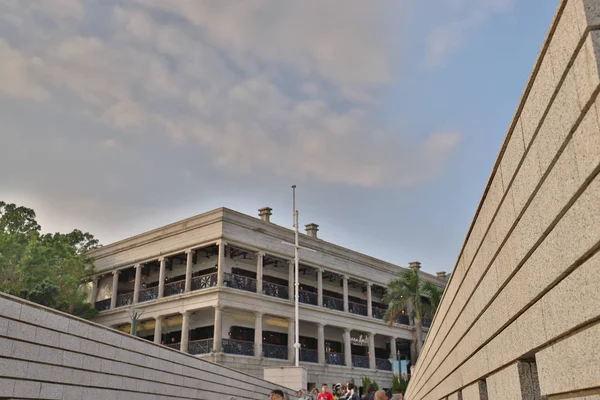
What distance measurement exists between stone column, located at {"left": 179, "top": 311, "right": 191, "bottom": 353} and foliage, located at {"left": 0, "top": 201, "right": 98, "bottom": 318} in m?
7.77

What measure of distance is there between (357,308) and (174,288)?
14437 mm

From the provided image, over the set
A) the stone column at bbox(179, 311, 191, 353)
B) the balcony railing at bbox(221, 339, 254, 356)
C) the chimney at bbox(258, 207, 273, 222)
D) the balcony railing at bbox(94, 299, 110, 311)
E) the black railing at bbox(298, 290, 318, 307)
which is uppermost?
the chimney at bbox(258, 207, 273, 222)

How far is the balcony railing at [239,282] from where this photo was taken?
112 ft

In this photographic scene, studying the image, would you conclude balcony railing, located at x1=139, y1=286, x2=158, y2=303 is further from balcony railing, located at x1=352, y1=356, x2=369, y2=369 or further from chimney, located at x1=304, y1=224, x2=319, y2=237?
balcony railing, located at x1=352, y1=356, x2=369, y2=369

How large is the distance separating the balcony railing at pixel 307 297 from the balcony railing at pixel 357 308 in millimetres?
4148

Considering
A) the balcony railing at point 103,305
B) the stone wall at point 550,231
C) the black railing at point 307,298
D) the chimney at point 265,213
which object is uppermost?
the chimney at point 265,213

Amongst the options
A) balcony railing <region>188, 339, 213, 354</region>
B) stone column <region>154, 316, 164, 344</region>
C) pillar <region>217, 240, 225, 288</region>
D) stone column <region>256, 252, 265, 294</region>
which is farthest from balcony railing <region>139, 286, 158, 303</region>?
stone column <region>256, 252, 265, 294</region>

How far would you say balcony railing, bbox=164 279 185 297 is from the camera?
36156 mm

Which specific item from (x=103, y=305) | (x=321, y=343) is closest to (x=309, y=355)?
(x=321, y=343)

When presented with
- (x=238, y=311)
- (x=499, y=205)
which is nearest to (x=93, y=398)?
(x=499, y=205)

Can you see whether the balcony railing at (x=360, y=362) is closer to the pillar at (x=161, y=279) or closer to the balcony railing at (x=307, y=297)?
the balcony railing at (x=307, y=297)

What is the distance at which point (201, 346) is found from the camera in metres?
33.2

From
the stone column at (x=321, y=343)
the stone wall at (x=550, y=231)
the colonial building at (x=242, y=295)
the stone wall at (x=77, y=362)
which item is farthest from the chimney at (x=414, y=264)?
the stone wall at (x=550, y=231)

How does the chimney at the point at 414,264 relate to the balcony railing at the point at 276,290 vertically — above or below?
above
